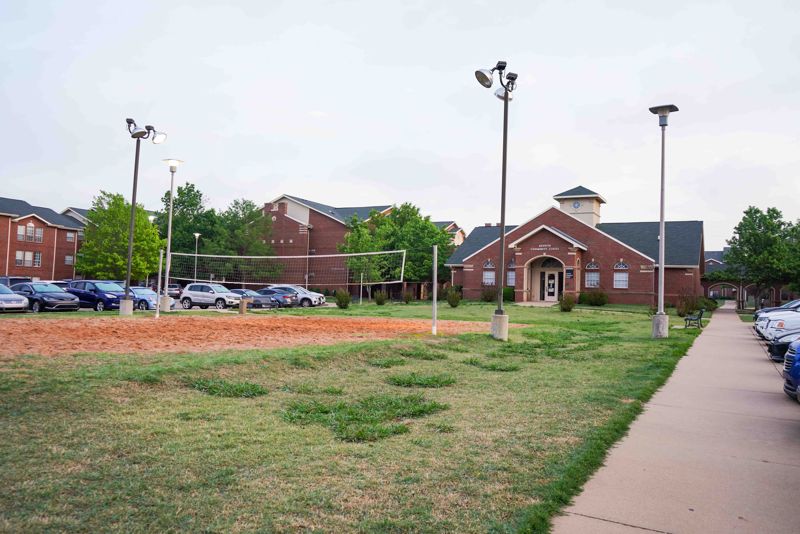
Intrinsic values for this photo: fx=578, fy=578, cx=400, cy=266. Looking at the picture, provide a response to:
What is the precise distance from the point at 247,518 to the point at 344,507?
705mm

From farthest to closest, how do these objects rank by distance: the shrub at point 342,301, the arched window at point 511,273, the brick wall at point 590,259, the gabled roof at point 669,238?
the arched window at point 511,273 → the gabled roof at point 669,238 → the brick wall at point 590,259 → the shrub at point 342,301

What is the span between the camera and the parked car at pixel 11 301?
963 inches

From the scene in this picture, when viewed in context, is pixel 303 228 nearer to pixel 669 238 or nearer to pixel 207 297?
pixel 207 297

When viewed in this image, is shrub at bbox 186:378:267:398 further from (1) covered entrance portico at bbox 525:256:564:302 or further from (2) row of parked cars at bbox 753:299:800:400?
(1) covered entrance portico at bbox 525:256:564:302

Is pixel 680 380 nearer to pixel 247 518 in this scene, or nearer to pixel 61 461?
pixel 247 518

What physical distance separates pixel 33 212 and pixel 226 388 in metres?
70.7

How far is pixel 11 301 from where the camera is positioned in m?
24.7

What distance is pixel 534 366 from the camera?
1223 centimetres

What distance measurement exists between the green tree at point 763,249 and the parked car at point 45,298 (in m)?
45.7

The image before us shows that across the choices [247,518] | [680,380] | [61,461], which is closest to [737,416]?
[680,380]

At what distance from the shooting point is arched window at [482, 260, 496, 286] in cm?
5291

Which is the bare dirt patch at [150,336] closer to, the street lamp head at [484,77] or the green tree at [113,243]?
the street lamp head at [484,77]

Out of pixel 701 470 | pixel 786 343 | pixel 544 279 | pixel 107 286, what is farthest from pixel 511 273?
pixel 701 470

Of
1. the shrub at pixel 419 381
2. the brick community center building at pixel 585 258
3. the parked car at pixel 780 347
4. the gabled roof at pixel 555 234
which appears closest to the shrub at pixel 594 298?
the brick community center building at pixel 585 258
